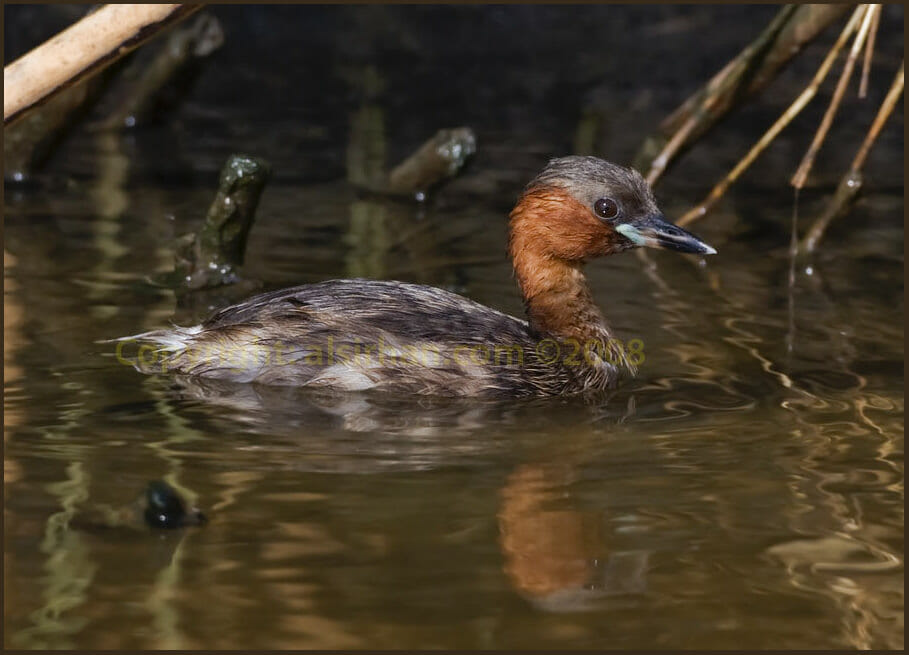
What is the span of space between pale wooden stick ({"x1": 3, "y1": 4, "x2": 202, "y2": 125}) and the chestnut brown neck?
1.79 metres

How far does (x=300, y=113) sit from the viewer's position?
1169 centimetres

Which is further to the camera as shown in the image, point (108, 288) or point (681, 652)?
point (108, 288)

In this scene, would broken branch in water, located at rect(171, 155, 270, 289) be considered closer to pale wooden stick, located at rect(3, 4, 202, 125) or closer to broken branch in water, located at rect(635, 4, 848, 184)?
broken branch in water, located at rect(635, 4, 848, 184)

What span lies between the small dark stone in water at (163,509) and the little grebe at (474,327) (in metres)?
1.45

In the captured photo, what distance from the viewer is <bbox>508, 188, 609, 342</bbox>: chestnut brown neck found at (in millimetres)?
6328

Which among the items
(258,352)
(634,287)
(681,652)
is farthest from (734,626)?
(634,287)

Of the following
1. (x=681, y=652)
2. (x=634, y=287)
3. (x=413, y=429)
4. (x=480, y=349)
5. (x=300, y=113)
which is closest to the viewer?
(x=681, y=652)

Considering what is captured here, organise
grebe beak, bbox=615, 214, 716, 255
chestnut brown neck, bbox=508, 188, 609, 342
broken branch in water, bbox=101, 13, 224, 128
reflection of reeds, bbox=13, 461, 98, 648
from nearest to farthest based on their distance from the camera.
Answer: reflection of reeds, bbox=13, 461, 98, 648 → grebe beak, bbox=615, 214, 716, 255 → chestnut brown neck, bbox=508, 188, 609, 342 → broken branch in water, bbox=101, 13, 224, 128

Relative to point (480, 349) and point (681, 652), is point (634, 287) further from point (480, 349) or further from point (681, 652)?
point (681, 652)

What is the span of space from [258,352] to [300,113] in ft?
19.6

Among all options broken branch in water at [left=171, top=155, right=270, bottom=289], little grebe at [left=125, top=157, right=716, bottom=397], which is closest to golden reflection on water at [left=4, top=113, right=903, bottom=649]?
little grebe at [left=125, top=157, right=716, bottom=397]

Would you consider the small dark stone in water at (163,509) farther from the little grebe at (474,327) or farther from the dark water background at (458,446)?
the little grebe at (474,327)

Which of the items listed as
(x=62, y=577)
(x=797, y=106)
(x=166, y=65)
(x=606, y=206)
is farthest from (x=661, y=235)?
(x=166, y=65)

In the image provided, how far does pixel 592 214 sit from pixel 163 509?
8.04 ft
